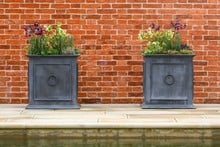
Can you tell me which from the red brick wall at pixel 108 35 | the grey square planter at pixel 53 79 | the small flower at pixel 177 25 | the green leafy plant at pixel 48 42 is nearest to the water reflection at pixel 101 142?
the grey square planter at pixel 53 79

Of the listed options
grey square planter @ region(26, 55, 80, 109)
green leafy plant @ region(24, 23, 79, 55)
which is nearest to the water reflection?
grey square planter @ region(26, 55, 80, 109)

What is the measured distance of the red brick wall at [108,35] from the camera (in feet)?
23.8

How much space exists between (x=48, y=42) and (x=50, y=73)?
395 mm

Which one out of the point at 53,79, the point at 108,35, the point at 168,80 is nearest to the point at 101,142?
the point at 53,79

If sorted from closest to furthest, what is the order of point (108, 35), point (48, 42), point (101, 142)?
1. point (101, 142)
2. point (48, 42)
3. point (108, 35)

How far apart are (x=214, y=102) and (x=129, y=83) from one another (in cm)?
113

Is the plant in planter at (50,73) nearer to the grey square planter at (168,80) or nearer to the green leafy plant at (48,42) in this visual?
the green leafy plant at (48,42)

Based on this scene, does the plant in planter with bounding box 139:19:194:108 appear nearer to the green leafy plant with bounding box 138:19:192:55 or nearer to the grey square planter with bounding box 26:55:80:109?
the green leafy plant with bounding box 138:19:192:55

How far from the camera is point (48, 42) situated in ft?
22.2

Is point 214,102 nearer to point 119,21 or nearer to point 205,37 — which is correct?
point 205,37

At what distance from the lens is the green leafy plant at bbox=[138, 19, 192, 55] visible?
6.72 metres

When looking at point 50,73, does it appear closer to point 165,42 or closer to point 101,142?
point 165,42

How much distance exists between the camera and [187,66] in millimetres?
6652

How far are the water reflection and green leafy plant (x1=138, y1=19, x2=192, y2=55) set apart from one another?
1662mm
